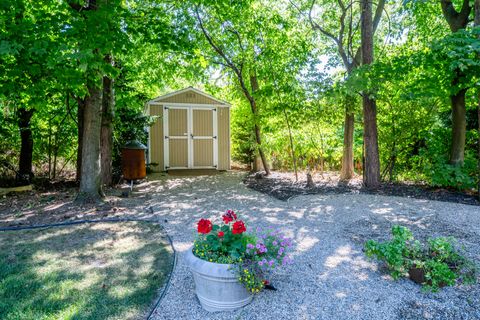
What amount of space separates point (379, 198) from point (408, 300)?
342 cm

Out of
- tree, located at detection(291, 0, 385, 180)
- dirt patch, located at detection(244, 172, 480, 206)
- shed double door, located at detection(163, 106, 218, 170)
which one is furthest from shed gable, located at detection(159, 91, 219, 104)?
tree, located at detection(291, 0, 385, 180)

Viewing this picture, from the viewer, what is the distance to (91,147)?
467 centimetres

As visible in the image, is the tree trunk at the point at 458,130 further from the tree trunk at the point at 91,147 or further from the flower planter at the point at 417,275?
the tree trunk at the point at 91,147

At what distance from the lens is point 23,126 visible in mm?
6867

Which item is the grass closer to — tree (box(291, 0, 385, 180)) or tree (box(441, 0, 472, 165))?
tree (box(291, 0, 385, 180))

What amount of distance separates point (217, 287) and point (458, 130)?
5538 millimetres

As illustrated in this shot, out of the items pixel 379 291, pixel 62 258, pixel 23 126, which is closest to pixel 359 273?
pixel 379 291

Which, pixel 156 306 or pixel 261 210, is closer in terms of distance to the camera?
pixel 156 306

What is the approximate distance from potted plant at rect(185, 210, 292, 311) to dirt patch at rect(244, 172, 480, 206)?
11.3 feet

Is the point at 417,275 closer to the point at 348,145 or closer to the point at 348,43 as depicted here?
the point at 348,145

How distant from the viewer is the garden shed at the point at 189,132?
29.6 ft

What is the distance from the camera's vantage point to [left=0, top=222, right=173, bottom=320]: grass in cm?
204

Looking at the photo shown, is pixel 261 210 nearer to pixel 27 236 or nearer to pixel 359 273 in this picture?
pixel 359 273

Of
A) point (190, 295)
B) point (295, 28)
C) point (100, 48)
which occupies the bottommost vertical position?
point (190, 295)
